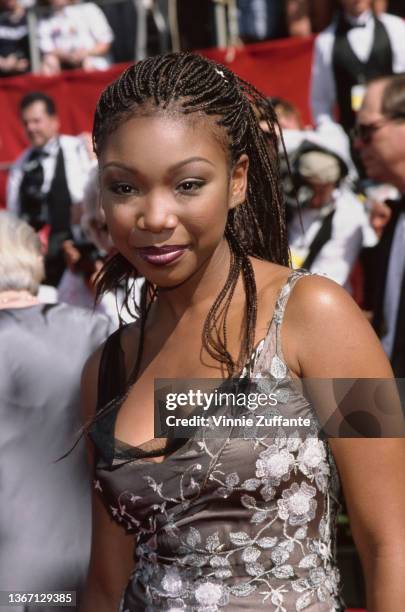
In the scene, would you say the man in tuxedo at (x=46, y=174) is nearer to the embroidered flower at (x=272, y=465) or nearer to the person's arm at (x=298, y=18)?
the person's arm at (x=298, y=18)

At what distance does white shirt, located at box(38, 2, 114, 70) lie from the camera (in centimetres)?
723

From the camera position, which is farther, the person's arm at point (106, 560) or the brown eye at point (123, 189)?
the person's arm at point (106, 560)

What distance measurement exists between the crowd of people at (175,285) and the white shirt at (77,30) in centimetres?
151

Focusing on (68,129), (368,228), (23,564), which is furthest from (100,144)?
(68,129)

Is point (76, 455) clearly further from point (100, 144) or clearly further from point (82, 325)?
point (100, 144)

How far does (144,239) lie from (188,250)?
2.8 inches

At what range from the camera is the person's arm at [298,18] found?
630 cm

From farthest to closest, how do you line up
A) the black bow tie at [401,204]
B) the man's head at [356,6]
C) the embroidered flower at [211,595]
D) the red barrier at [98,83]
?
the red barrier at [98,83]
the man's head at [356,6]
the black bow tie at [401,204]
the embroidered flower at [211,595]

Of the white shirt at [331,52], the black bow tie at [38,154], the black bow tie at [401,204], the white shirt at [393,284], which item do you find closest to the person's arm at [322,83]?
the white shirt at [331,52]

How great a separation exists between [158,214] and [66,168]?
459 cm

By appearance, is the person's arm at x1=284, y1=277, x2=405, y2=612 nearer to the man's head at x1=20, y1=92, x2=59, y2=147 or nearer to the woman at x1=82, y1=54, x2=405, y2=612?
the woman at x1=82, y1=54, x2=405, y2=612

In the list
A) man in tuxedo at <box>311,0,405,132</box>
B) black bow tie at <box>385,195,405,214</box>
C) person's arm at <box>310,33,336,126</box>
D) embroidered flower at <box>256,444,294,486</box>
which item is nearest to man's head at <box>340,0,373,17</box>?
man in tuxedo at <box>311,0,405,132</box>

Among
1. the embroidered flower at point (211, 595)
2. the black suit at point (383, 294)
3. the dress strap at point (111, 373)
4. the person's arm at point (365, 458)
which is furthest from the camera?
the black suit at point (383, 294)

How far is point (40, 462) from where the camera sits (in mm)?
2689
